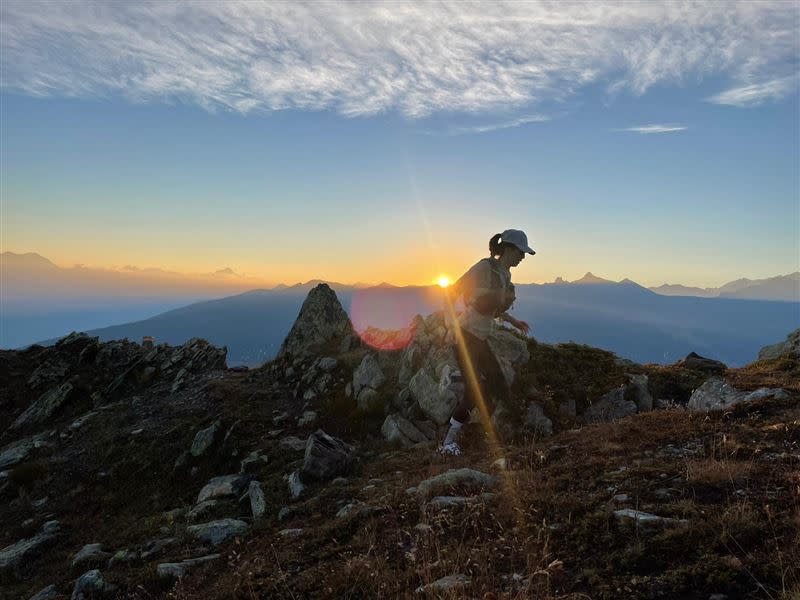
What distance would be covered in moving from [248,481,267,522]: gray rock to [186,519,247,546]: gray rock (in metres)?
0.46

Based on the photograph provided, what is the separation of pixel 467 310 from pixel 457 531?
7.02 m

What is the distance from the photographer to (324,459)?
39.0 ft

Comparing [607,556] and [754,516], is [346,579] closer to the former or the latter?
[607,556]

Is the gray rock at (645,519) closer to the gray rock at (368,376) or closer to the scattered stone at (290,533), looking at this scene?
the scattered stone at (290,533)

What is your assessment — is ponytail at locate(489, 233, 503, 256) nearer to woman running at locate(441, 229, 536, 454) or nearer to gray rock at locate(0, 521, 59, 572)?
woman running at locate(441, 229, 536, 454)

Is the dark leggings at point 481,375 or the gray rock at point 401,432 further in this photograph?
the gray rock at point 401,432

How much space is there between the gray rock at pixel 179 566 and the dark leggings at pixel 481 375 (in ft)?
23.0

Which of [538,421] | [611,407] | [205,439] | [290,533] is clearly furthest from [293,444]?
[611,407]

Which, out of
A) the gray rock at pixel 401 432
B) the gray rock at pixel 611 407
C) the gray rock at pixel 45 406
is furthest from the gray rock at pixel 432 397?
the gray rock at pixel 45 406

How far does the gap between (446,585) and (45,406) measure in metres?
30.5

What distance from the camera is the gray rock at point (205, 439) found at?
16.5 meters

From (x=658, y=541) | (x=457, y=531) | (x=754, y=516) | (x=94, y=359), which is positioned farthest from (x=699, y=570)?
(x=94, y=359)

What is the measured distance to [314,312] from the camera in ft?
78.9

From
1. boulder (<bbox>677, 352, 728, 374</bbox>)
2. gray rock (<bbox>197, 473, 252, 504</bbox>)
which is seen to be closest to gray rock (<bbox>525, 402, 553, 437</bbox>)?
gray rock (<bbox>197, 473, 252, 504</bbox>)
